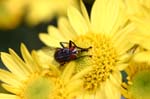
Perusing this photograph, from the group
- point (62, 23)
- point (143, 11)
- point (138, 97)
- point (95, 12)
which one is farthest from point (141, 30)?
point (62, 23)

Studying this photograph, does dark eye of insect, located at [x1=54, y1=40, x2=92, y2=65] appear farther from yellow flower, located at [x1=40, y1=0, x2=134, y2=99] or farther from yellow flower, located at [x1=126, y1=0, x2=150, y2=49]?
yellow flower, located at [x1=126, y1=0, x2=150, y2=49]

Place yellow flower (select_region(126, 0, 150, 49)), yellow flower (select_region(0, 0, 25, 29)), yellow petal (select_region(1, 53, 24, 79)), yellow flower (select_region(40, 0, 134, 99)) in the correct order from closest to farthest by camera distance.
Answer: yellow flower (select_region(126, 0, 150, 49)), yellow flower (select_region(40, 0, 134, 99)), yellow petal (select_region(1, 53, 24, 79)), yellow flower (select_region(0, 0, 25, 29))

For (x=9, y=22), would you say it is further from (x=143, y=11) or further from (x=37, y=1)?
(x=143, y=11)

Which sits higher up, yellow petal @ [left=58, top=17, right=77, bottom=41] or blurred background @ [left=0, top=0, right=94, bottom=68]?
blurred background @ [left=0, top=0, right=94, bottom=68]

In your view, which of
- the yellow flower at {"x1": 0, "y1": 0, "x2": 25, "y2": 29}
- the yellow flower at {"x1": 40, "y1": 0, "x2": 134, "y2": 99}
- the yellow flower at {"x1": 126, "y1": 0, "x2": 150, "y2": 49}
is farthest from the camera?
the yellow flower at {"x1": 0, "y1": 0, "x2": 25, "y2": 29}

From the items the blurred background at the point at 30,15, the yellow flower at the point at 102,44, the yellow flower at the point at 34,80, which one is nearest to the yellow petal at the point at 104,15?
the yellow flower at the point at 102,44

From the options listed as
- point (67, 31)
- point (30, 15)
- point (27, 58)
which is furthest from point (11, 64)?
point (30, 15)

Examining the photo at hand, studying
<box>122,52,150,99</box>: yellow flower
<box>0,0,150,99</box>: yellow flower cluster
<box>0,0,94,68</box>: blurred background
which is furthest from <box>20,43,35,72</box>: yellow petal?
<box>0,0,94,68</box>: blurred background
